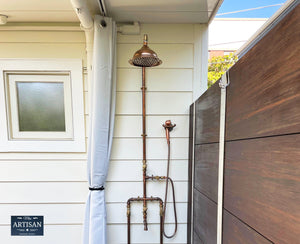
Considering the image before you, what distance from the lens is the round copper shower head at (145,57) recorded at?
104 centimetres

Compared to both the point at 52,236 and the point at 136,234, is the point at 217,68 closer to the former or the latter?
the point at 136,234

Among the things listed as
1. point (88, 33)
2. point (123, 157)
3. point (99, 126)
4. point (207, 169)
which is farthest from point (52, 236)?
point (88, 33)

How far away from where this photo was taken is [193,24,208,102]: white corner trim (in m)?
1.42

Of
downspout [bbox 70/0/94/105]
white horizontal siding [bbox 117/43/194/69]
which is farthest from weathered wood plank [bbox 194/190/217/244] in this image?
downspout [bbox 70/0/94/105]

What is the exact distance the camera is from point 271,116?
1.71 ft

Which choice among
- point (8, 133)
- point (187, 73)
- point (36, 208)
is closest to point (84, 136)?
point (8, 133)

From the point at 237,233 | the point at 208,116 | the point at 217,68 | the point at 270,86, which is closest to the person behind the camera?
the point at 270,86

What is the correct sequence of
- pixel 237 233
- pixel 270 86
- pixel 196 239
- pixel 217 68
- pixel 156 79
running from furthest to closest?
1. pixel 217 68
2. pixel 156 79
3. pixel 196 239
4. pixel 237 233
5. pixel 270 86

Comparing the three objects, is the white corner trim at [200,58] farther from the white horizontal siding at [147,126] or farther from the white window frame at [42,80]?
the white window frame at [42,80]

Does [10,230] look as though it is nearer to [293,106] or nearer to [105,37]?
[105,37]

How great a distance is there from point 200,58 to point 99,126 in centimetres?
99

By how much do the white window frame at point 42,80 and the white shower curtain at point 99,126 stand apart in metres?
0.18

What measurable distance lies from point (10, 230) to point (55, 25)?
1772 mm

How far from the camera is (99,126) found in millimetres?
1304
